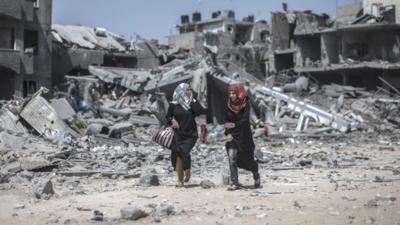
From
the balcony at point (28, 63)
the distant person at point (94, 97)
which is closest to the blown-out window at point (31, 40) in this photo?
the balcony at point (28, 63)

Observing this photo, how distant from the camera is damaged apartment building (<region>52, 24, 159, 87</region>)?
38.9 meters

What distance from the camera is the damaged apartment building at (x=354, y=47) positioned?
129 ft

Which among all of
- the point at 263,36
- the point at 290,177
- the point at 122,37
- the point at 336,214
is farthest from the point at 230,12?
the point at 336,214

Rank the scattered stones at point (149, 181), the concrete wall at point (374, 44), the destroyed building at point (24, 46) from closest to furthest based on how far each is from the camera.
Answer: the scattered stones at point (149, 181) → the destroyed building at point (24, 46) → the concrete wall at point (374, 44)

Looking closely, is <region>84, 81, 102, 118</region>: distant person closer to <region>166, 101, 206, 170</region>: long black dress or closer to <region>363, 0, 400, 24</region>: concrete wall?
<region>166, 101, 206, 170</region>: long black dress

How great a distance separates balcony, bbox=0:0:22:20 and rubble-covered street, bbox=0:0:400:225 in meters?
0.10

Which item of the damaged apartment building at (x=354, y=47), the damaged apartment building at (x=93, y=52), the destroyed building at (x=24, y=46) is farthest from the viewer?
the damaged apartment building at (x=354, y=47)

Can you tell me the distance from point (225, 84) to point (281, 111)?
12.0 feet

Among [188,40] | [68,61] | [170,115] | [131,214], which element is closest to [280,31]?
[188,40]

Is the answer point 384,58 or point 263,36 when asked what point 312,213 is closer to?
point 384,58

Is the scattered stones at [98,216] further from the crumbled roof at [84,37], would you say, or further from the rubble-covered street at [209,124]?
the crumbled roof at [84,37]

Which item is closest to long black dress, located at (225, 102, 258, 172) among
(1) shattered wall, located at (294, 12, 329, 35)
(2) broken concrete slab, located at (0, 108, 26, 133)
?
(2) broken concrete slab, located at (0, 108, 26, 133)

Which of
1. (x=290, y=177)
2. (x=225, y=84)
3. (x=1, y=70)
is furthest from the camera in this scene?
(x=1, y=70)

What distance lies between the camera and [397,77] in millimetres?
39062
